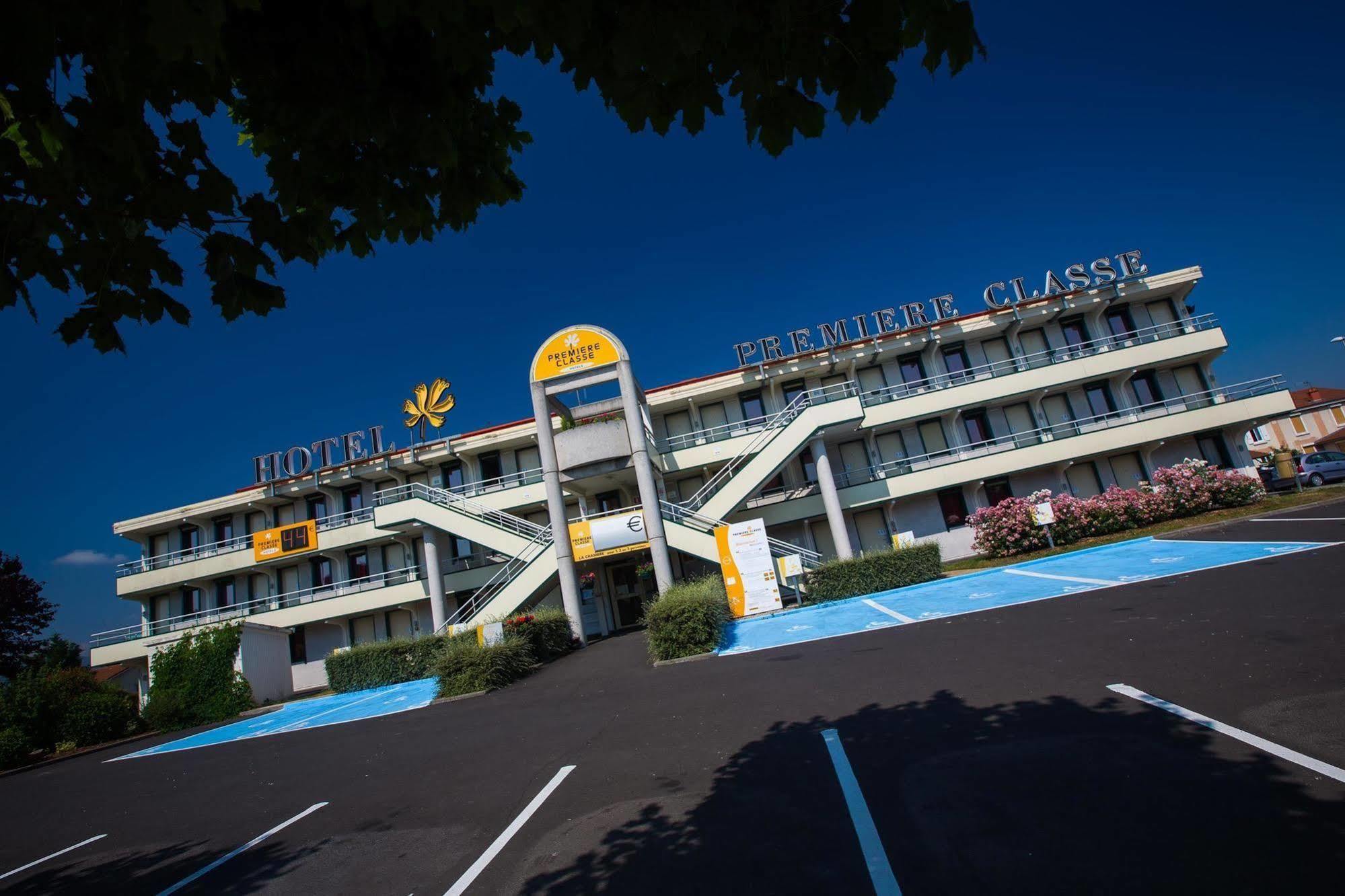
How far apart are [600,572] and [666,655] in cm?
1496

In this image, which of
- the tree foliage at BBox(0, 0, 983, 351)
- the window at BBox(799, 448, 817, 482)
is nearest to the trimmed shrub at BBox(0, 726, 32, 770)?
the tree foliage at BBox(0, 0, 983, 351)

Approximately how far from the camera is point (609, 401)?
25266mm

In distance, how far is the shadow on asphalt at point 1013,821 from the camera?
296 cm

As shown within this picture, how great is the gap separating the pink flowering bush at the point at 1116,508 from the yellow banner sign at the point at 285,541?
3236 cm

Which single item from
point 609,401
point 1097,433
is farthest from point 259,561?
point 1097,433

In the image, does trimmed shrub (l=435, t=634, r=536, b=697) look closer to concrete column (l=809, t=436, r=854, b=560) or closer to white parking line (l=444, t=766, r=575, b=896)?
white parking line (l=444, t=766, r=575, b=896)

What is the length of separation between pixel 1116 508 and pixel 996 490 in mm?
6062

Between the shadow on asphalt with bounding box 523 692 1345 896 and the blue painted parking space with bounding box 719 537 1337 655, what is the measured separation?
24.2 ft

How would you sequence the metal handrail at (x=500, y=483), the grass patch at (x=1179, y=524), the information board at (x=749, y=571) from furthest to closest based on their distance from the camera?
the metal handrail at (x=500, y=483)
the grass patch at (x=1179, y=524)
the information board at (x=749, y=571)

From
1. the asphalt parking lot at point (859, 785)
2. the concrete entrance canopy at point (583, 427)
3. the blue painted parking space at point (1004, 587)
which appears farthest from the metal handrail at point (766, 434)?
the asphalt parking lot at point (859, 785)

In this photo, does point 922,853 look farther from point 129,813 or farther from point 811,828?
point 129,813

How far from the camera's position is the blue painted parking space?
1212 centimetres

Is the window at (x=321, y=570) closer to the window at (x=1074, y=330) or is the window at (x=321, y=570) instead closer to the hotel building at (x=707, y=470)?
the hotel building at (x=707, y=470)

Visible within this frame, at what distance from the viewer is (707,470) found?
2872 centimetres
